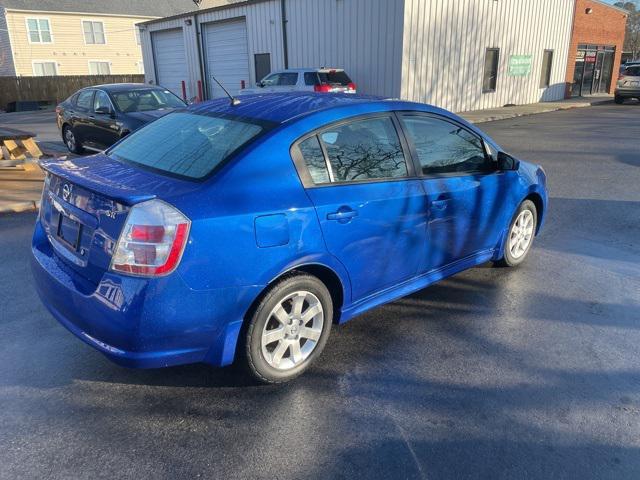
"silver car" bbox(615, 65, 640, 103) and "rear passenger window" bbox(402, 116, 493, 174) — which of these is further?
"silver car" bbox(615, 65, 640, 103)

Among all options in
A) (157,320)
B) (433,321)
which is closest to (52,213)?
(157,320)

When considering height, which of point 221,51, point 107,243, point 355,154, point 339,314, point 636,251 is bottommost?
point 636,251

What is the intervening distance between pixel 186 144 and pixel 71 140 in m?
8.98

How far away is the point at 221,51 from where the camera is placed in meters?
23.4

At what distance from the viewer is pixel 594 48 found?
27172 mm

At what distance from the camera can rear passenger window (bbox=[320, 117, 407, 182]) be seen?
314cm

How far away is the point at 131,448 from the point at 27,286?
8.26 feet

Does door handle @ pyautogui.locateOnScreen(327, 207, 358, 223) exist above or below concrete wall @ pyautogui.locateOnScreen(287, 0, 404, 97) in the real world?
below

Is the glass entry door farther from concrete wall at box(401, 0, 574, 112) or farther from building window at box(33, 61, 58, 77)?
building window at box(33, 61, 58, 77)

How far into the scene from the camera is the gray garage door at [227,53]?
2223 centimetres

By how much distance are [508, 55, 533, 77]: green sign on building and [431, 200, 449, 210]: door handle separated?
68.1 ft

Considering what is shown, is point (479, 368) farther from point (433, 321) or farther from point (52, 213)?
point (52, 213)

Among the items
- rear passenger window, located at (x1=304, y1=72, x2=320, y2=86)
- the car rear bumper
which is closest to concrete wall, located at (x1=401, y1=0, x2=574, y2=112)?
rear passenger window, located at (x1=304, y1=72, x2=320, y2=86)

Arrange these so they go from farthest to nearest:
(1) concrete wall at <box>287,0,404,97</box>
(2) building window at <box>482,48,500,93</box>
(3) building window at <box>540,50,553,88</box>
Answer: (3) building window at <box>540,50,553,88</box>, (2) building window at <box>482,48,500,93</box>, (1) concrete wall at <box>287,0,404,97</box>
